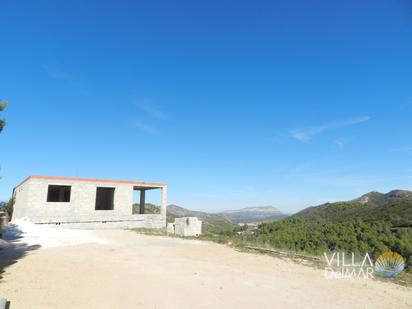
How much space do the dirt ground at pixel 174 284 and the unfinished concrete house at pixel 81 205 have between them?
31.9ft

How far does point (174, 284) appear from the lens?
6945 mm

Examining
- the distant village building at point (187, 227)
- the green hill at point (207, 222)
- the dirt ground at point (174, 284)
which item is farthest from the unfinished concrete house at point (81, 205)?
the dirt ground at point (174, 284)

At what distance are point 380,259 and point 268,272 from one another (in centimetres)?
569

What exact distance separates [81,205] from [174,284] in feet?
54.9

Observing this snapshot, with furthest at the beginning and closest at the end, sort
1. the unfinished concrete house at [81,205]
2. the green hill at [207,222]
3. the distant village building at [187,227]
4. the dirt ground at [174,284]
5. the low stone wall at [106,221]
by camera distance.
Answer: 1. the green hill at [207,222]
2. the low stone wall at [106,221]
3. the unfinished concrete house at [81,205]
4. the distant village building at [187,227]
5. the dirt ground at [174,284]

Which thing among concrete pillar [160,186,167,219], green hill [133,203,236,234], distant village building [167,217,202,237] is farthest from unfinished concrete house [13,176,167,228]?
green hill [133,203,236,234]

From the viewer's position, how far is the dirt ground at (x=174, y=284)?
5797mm

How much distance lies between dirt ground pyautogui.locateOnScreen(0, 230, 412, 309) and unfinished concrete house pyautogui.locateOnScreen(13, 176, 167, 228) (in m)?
9.72

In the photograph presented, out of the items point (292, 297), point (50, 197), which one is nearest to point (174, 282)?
point (292, 297)

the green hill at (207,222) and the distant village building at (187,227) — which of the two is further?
the green hill at (207,222)

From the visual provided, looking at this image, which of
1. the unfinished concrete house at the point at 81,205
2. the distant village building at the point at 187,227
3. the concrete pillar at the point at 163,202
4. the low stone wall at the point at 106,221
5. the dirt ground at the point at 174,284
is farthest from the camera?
the concrete pillar at the point at 163,202

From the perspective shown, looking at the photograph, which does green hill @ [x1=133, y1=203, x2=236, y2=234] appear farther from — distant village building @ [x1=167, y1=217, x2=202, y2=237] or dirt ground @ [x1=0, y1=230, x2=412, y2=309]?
dirt ground @ [x1=0, y1=230, x2=412, y2=309]

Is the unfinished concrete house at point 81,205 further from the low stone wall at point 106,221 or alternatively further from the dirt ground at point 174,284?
the dirt ground at point 174,284

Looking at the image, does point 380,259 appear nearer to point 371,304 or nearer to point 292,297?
point 371,304
